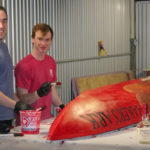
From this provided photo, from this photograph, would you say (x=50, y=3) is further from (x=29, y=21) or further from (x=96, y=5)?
(x=96, y=5)

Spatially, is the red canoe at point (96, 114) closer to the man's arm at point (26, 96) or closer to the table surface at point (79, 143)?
the table surface at point (79, 143)

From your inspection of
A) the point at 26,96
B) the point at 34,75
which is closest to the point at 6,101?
the point at 26,96

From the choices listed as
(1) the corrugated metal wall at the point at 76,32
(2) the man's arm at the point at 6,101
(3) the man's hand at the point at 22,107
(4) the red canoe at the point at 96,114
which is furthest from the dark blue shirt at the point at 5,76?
(1) the corrugated metal wall at the point at 76,32

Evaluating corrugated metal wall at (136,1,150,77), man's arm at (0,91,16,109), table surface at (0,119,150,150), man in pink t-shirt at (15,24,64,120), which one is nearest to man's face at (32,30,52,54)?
man in pink t-shirt at (15,24,64,120)

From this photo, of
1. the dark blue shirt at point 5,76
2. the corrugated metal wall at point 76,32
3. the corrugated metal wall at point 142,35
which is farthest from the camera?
the corrugated metal wall at point 142,35

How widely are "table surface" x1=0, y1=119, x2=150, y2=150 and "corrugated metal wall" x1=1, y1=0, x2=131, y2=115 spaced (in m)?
2.13

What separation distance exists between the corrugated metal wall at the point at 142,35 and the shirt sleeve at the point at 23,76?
5695mm

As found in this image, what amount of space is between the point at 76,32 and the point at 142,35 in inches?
119

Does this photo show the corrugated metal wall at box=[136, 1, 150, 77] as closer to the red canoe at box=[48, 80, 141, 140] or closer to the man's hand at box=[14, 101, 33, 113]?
the red canoe at box=[48, 80, 141, 140]

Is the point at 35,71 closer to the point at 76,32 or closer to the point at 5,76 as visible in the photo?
the point at 5,76

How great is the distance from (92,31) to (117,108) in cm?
426

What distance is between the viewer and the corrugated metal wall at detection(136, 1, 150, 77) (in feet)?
26.8

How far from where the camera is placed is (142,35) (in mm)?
8250

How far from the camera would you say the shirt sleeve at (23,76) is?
2709mm
